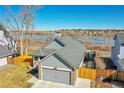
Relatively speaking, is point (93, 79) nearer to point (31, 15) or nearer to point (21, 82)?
point (21, 82)

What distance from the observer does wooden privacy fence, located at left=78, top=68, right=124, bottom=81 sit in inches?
689

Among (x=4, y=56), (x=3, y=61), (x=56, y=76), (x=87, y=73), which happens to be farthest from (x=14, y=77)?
(x=87, y=73)

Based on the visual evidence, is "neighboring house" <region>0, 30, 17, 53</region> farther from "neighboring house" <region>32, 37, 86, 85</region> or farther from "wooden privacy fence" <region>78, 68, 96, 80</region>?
"wooden privacy fence" <region>78, 68, 96, 80</region>

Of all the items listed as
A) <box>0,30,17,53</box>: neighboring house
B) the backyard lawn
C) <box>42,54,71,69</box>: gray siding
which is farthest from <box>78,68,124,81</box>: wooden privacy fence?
<box>0,30,17,53</box>: neighboring house

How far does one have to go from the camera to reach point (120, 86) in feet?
52.3

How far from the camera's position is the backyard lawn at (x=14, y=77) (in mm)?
16263

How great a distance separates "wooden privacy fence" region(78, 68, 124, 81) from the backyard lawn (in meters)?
7.09

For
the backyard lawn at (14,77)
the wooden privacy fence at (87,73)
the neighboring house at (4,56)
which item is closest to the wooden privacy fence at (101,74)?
the wooden privacy fence at (87,73)

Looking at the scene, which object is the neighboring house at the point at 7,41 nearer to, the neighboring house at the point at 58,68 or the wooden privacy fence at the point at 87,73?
the neighboring house at the point at 58,68

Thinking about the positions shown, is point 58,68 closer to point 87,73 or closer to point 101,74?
point 87,73

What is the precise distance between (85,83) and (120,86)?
393cm

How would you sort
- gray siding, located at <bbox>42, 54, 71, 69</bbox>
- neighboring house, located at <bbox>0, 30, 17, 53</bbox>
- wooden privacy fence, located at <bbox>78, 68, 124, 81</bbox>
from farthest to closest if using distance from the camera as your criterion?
neighboring house, located at <bbox>0, 30, 17, 53</bbox> < wooden privacy fence, located at <bbox>78, 68, 124, 81</bbox> < gray siding, located at <bbox>42, 54, 71, 69</bbox>

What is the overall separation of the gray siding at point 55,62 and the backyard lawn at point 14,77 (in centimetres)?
327
